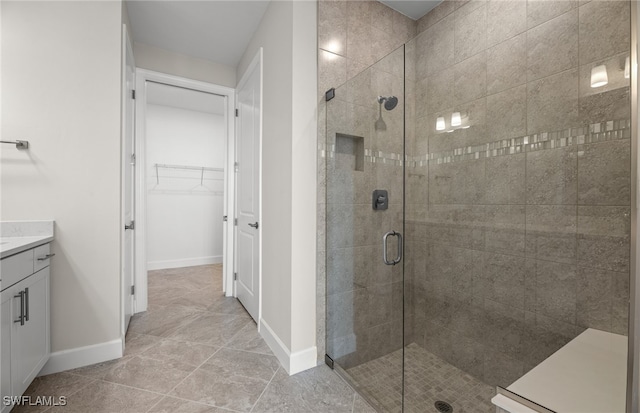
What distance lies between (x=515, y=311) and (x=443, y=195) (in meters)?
0.80

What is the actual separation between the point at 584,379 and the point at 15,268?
99.2 inches

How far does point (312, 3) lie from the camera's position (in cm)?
189

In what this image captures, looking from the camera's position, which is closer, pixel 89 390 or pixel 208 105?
pixel 89 390

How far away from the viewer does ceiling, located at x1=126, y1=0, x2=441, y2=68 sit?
7.48 feet

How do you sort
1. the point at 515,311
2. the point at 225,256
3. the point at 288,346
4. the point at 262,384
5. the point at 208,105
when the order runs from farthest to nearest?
1. the point at 208,105
2. the point at 225,256
3. the point at 288,346
4. the point at 262,384
5. the point at 515,311

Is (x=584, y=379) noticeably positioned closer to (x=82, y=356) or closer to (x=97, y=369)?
(x=97, y=369)

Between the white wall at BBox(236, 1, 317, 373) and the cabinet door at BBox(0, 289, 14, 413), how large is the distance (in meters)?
1.37

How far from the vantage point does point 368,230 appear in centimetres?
181

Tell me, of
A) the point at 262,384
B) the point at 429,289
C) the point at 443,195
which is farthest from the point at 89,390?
the point at 443,195

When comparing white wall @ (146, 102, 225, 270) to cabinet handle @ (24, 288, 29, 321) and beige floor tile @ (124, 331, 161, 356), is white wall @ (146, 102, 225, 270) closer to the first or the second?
beige floor tile @ (124, 331, 161, 356)

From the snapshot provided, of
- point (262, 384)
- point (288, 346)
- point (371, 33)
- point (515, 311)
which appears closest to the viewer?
point (515, 311)

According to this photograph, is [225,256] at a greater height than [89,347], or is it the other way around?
[225,256]

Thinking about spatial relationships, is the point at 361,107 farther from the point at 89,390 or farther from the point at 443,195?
the point at 89,390

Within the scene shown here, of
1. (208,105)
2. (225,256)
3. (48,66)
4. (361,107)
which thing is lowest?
(225,256)
